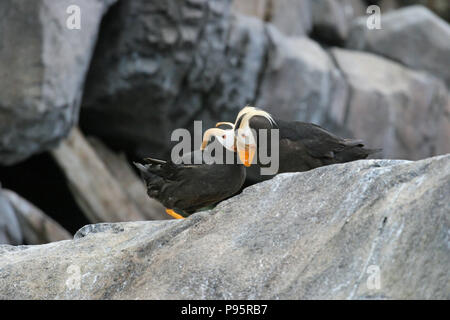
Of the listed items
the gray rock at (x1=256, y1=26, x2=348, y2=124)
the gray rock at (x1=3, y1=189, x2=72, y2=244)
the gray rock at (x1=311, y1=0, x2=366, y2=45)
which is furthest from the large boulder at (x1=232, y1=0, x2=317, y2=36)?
the gray rock at (x1=3, y1=189, x2=72, y2=244)

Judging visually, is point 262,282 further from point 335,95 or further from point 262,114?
point 335,95

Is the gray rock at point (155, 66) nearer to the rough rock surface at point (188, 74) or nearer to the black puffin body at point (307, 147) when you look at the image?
the rough rock surface at point (188, 74)

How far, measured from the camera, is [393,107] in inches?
470

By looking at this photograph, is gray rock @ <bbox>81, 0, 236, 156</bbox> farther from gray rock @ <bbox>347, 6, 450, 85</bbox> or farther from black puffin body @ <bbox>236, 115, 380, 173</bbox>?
black puffin body @ <bbox>236, 115, 380, 173</bbox>

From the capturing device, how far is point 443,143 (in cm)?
1282

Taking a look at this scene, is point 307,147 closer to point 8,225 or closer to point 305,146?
point 305,146

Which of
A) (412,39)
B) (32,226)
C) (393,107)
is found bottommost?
(32,226)

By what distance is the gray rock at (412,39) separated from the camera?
12453 mm

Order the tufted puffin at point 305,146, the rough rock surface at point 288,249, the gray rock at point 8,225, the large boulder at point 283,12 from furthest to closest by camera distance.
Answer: the large boulder at point 283,12 → the gray rock at point 8,225 → the tufted puffin at point 305,146 → the rough rock surface at point 288,249

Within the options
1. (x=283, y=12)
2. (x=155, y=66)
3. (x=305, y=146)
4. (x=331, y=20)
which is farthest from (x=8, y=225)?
(x=331, y=20)

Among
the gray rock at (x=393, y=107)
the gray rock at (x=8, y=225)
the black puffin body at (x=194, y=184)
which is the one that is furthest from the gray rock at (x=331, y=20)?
the black puffin body at (x=194, y=184)

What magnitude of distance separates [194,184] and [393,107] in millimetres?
7781

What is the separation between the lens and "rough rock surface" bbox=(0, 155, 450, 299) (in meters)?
2.95

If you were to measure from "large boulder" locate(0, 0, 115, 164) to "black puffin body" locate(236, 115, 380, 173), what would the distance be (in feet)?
11.2
